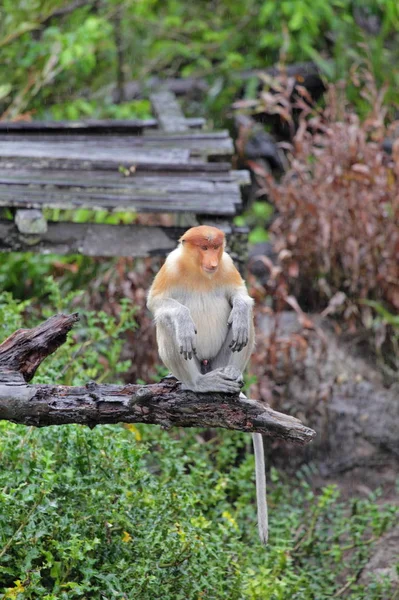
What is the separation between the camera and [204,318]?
131 inches

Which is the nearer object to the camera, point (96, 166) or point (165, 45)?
point (96, 166)

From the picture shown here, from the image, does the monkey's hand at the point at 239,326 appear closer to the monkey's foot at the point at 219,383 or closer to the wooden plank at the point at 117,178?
the monkey's foot at the point at 219,383

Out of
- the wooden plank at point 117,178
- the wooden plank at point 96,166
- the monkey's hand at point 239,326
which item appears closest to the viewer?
the monkey's hand at point 239,326

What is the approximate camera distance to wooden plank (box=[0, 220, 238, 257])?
5000mm

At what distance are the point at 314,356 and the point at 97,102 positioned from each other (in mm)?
3753

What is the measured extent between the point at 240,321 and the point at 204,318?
0.59 ft

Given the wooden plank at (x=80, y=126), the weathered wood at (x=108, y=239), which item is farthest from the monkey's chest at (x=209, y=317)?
the wooden plank at (x=80, y=126)

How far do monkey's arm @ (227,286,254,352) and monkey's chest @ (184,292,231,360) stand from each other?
0.08 m

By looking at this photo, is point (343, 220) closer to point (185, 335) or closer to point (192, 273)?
point (192, 273)

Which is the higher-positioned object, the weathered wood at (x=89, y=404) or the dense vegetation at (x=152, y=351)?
the weathered wood at (x=89, y=404)

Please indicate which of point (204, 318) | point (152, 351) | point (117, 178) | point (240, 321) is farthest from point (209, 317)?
point (152, 351)

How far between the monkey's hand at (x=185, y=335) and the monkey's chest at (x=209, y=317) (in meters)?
0.15

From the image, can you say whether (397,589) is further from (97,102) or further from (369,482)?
(97,102)

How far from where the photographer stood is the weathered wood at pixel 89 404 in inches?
114
